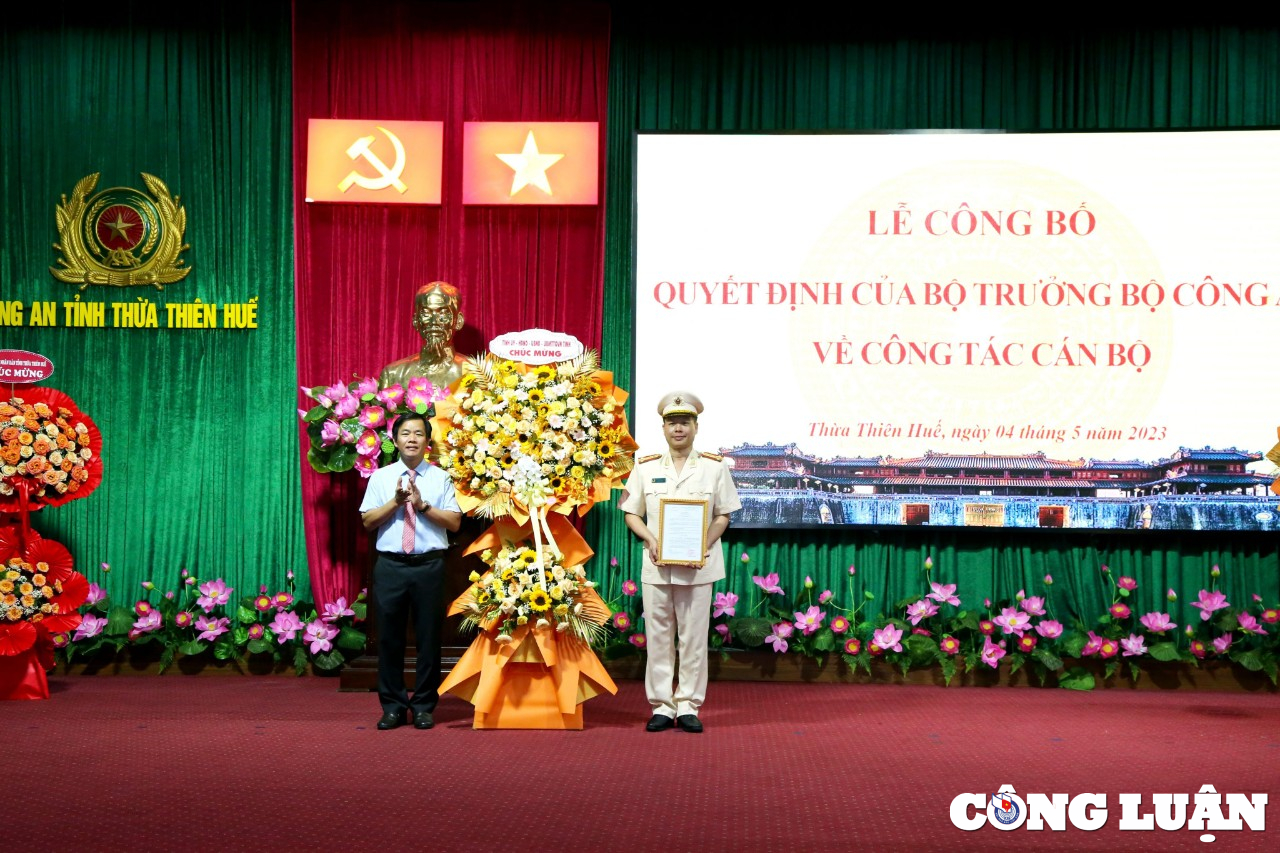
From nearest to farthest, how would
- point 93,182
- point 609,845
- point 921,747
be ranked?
1. point 609,845
2. point 921,747
3. point 93,182

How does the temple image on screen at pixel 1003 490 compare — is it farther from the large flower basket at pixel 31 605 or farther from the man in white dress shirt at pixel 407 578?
the large flower basket at pixel 31 605

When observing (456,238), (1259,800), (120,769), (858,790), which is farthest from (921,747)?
(456,238)

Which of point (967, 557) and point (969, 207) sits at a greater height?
point (969, 207)

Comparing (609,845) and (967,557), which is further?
(967,557)

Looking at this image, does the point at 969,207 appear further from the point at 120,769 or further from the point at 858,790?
the point at 120,769

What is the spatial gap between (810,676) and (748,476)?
3.42 ft

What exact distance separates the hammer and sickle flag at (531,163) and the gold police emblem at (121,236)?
161 cm

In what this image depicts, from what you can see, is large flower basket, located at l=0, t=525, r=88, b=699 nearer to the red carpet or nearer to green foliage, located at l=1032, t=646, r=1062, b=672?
the red carpet

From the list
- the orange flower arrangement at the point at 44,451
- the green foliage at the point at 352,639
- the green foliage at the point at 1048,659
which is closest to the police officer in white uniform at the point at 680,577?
the green foliage at the point at 352,639

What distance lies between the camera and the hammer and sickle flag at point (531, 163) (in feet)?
22.5

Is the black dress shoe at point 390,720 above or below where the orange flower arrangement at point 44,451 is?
below

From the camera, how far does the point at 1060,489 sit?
6.55 m

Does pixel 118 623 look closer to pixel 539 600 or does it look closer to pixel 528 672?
pixel 528 672

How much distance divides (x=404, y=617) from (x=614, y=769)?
1196 mm
